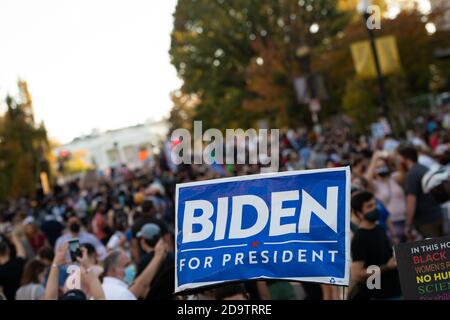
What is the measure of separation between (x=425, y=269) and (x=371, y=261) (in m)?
1.92

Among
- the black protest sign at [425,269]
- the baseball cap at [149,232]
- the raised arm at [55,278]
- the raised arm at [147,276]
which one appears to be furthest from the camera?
the baseball cap at [149,232]

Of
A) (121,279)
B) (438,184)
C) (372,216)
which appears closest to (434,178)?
(438,184)

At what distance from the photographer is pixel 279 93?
125 feet

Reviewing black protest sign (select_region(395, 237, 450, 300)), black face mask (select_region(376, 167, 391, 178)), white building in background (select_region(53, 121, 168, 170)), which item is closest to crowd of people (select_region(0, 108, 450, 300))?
black face mask (select_region(376, 167, 391, 178))

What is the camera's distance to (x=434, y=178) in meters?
7.17

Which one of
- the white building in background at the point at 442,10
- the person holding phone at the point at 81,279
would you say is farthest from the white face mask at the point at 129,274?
the white building in background at the point at 442,10

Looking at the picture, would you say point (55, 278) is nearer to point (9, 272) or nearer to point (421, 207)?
point (9, 272)

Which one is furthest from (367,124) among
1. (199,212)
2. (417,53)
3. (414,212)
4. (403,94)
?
(199,212)

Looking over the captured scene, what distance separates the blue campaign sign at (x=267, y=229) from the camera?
11.7 feet

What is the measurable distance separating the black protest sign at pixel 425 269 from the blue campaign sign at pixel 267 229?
0.30 metres

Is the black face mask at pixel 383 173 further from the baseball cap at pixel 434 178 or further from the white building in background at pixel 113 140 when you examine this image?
the white building in background at pixel 113 140

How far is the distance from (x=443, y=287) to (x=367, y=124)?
24.4m

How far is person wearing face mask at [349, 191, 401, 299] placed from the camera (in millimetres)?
5145
